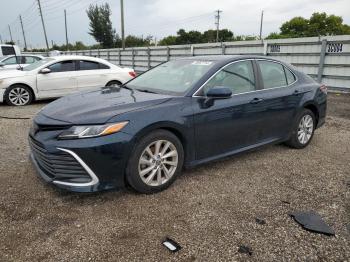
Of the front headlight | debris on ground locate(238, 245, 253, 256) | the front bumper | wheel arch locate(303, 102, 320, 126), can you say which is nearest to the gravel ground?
debris on ground locate(238, 245, 253, 256)

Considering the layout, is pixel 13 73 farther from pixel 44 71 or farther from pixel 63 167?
pixel 63 167

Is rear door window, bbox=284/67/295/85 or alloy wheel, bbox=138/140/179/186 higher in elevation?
rear door window, bbox=284/67/295/85

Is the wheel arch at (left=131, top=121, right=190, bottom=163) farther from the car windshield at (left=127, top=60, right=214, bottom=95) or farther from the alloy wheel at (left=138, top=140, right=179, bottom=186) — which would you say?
the car windshield at (left=127, top=60, right=214, bottom=95)

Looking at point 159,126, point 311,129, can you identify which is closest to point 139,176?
point 159,126

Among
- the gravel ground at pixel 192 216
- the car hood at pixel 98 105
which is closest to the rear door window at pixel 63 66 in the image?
the gravel ground at pixel 192 216

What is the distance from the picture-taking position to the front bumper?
3076mm

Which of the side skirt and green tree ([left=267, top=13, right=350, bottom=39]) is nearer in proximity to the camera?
the side skirt

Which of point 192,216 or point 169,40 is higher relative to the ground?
point 169,40

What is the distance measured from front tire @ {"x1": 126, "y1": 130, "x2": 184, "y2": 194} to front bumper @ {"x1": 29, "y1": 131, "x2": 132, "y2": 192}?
0.14 meters

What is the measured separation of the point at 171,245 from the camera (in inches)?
106

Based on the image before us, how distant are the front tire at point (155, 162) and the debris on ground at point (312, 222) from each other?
1349 millimetres

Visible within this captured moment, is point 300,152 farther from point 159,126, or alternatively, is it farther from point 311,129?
point 159,126

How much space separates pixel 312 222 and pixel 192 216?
3.77 ft

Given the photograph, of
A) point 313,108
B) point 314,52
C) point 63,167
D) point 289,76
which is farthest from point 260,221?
point 314,52
